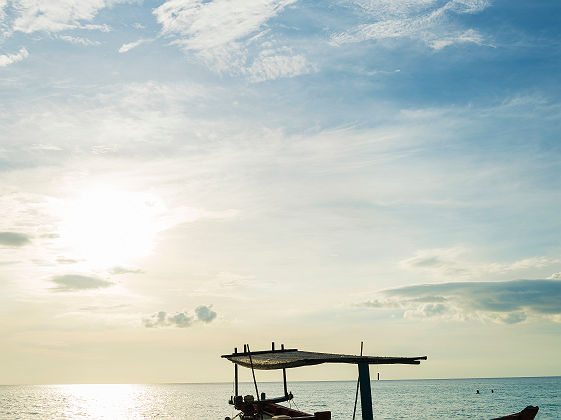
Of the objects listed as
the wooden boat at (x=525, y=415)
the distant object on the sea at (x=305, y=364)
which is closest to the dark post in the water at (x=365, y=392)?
the distant object on the sea at (x=305, y=364)

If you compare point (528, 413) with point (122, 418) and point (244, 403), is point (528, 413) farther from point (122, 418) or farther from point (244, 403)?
point (122, 418)

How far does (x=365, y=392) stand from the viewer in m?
15.4

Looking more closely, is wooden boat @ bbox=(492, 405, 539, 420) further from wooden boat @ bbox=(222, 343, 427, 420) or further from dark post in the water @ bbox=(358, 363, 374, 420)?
dark post in the water @ bbox=(358, 363, 374, 420)

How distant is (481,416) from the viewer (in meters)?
76.4

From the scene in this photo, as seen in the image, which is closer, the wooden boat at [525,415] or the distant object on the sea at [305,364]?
the distant object on the sea at [305,364]

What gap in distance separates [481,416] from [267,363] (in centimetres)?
6863

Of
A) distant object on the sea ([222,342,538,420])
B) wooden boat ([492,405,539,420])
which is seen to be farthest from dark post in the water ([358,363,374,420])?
wooden boat ([492,405,539,420])

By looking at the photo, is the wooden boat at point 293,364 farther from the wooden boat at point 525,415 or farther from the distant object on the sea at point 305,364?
the wooden boat at point 525,415

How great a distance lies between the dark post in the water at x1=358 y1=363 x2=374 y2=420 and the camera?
15266 mm

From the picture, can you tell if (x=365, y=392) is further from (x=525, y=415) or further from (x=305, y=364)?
(x=525, y=415)

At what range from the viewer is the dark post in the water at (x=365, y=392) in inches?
601

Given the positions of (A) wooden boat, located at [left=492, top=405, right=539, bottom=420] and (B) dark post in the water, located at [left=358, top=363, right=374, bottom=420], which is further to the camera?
(A) wooden boat, located at [left=492, top=405, right=539, bottom=420]

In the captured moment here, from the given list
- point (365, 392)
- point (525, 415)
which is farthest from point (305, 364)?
point (525, 415)

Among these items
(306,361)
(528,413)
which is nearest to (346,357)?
(306,361)
